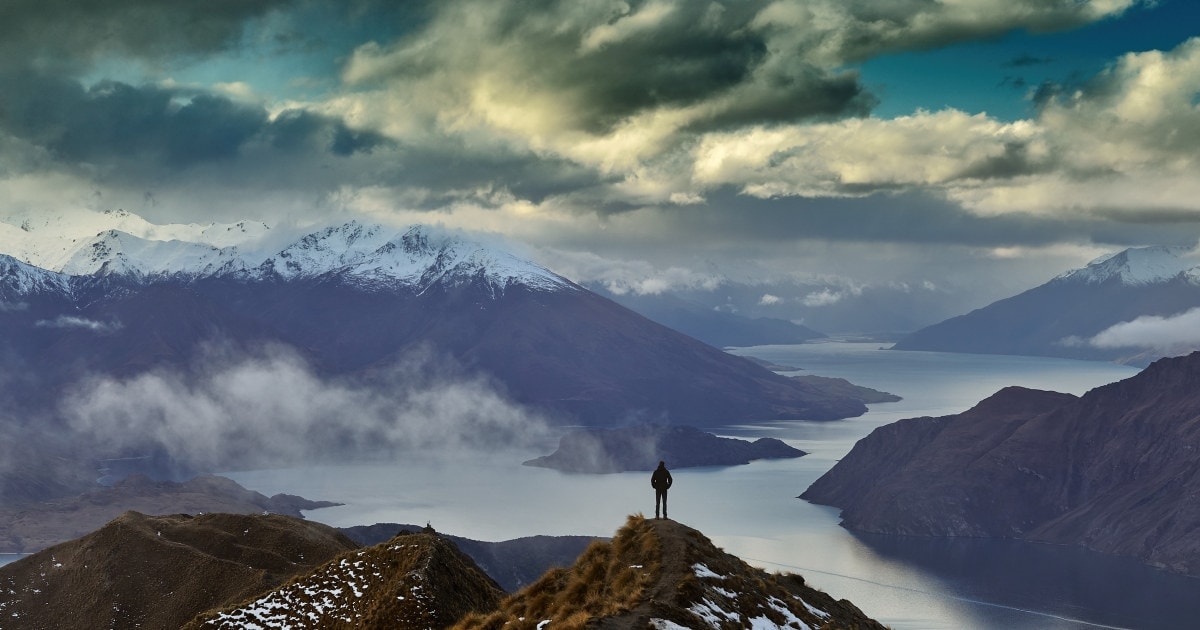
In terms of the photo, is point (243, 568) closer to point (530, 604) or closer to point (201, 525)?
point (201, 525)

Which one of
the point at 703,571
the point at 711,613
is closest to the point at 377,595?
the point at 703,571

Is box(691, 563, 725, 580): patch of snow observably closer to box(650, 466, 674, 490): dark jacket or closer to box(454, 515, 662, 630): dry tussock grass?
box(454, 515, 662, 630): dry tussock grass

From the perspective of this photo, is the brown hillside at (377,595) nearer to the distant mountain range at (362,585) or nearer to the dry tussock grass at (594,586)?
the distant mountain range at (362,585)

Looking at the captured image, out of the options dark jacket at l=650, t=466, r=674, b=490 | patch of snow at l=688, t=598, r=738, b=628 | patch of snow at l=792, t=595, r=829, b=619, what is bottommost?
patch of snow at l=792, t=595, r=829, b=619

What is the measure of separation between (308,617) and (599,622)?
38461 millimetres

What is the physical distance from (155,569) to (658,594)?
87.5 m

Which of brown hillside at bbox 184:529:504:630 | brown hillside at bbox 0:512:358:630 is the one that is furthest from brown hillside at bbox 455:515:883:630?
brown hillside at bbox 0:512:358:630

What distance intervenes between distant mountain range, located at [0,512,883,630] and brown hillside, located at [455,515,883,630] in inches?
3.3

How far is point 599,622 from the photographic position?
38562mm

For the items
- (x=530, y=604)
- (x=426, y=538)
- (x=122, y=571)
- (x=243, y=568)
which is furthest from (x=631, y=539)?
(x=122, y=571)

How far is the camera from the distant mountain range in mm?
44969

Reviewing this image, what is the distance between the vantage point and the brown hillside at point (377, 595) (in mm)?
68750

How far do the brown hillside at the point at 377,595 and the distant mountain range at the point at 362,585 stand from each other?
Answer: 9cm

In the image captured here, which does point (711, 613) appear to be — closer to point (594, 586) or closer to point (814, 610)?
point (594, 586)
